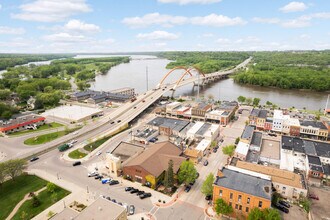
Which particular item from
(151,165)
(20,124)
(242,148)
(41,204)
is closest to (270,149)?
(242,148)

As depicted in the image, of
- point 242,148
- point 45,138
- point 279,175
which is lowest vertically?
point 45,138

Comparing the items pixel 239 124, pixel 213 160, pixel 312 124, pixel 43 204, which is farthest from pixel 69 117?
pixel 312 124

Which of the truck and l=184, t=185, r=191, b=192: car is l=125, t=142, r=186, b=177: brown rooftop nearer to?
l=184, t=185, r=191, b=192: car

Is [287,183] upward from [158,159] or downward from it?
downward

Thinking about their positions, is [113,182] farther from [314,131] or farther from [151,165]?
[314,131]

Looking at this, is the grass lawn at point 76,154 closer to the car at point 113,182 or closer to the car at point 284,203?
the car at point 113,182

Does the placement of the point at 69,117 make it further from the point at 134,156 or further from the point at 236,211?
the point at 236,211

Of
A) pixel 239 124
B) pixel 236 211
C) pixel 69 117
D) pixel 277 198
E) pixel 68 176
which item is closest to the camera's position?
pixel 236 211
